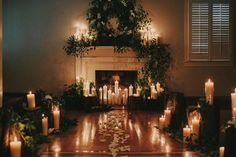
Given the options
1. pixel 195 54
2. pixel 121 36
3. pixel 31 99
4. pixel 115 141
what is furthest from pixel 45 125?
pixel 195 54

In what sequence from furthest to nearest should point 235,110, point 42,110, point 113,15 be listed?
point 113,15, point 42,110, point 235,110

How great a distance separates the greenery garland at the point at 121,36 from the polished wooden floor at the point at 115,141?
222cm

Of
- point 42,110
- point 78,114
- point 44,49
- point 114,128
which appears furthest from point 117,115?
point 44,49

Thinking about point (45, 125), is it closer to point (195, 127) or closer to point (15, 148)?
point (15, 148)

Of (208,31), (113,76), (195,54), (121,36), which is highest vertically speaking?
(208,31)

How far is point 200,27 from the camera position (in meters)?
10.3

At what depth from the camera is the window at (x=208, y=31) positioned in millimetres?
10305

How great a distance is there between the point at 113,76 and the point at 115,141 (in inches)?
176

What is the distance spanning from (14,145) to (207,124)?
2.41 meters

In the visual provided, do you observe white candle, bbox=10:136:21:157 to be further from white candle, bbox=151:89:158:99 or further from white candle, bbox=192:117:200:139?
white candle, bbox=151:89:158:99

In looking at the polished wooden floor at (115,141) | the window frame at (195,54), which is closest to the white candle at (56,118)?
the polished wooden floor at (115,141)

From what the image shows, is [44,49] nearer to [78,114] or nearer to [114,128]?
[78,114]

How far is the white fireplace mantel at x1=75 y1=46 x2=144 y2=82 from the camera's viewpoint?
32.8 feet

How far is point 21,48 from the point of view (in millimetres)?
10375
